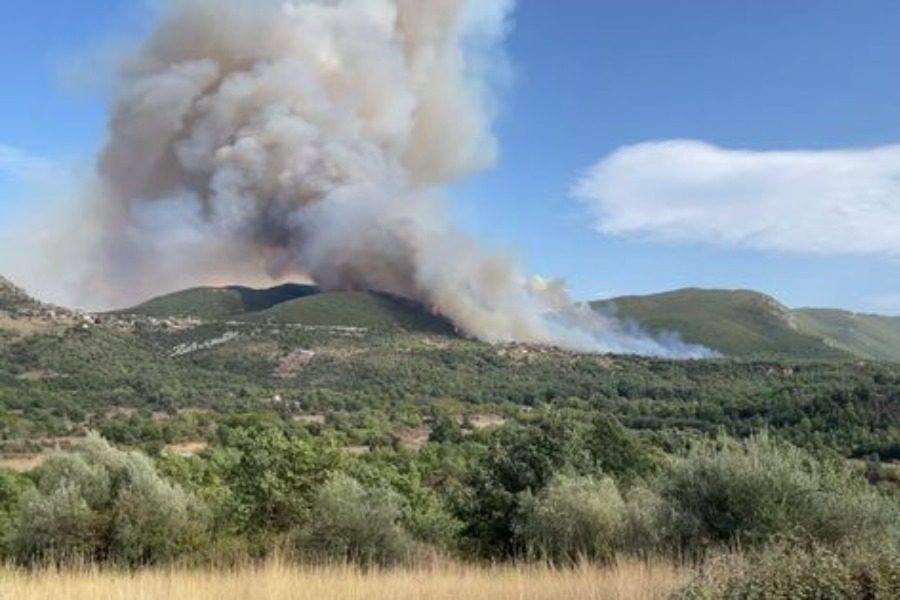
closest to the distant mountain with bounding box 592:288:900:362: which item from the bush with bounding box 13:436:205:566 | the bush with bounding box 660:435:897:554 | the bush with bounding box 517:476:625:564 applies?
the bush with bounding box 517:476:625:564

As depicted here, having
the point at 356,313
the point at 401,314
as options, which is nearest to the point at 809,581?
the point at 356,313

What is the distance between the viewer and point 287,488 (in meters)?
15.0

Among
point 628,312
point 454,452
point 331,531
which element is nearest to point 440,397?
point 454,452

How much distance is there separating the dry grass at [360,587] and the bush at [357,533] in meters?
3.26

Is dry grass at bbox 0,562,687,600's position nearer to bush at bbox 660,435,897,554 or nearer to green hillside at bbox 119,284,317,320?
bush at bbox 660,435,897,554

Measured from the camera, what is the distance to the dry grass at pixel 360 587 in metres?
5.19

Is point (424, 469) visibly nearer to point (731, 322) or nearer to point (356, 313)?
point (356, 313)

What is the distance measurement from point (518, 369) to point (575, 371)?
5.08 meters

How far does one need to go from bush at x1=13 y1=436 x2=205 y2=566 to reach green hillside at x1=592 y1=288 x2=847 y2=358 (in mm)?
105118

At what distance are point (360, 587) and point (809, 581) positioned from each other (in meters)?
3.04

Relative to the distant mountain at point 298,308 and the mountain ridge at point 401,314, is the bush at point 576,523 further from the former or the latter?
the distant mountain at point 298,308

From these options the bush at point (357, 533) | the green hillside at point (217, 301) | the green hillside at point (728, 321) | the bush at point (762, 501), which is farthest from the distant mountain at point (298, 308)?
the bush at point (762, 501)

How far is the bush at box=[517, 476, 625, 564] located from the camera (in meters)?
9.20

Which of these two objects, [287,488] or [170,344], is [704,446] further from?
[170,344]
